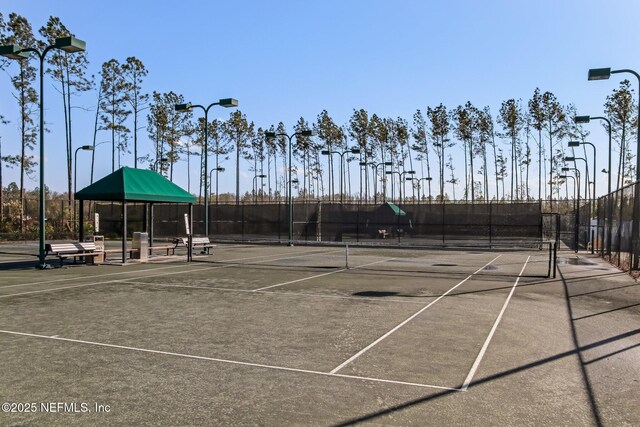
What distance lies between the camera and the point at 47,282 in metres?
14.7

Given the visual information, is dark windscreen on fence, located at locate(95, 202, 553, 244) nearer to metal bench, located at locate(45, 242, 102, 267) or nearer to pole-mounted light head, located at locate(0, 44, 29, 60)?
metal bench, located at locate(45, 242, 102, 267)

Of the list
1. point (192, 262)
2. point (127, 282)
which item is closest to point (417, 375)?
point (127, 282)

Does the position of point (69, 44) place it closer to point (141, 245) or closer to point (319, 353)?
point (141, 245)

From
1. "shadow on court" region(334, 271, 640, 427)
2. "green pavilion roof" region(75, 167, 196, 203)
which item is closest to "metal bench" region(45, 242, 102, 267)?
"green pavilion roof" region(75, 167, 196, 203)

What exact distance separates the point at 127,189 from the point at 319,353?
14997 millimetres

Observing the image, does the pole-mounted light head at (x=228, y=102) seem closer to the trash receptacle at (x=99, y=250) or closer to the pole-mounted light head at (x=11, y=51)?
the trash receptacle at (x=99, y=250)

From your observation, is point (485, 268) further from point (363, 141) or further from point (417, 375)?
point (363, 141)

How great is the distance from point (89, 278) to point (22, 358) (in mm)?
9429

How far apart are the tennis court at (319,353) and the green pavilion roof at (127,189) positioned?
21.4 ft

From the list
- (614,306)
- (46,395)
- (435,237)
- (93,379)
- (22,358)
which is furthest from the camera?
(435,237)

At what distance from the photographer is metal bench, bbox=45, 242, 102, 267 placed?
18672mm

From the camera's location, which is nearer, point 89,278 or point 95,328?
point 95,328

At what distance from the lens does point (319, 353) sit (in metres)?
7.28

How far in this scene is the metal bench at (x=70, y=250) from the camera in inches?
735
